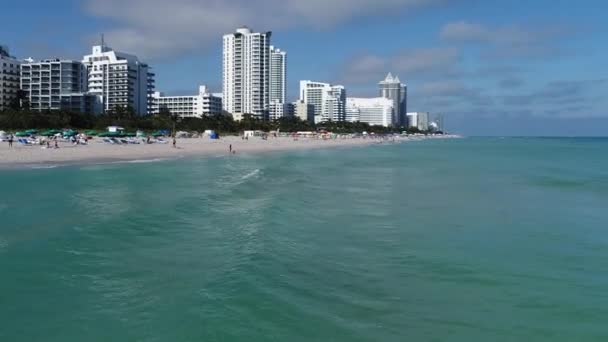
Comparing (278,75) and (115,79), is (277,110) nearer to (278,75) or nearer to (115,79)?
(278,75)

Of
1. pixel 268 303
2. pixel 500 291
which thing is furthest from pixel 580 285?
pixel 268 303

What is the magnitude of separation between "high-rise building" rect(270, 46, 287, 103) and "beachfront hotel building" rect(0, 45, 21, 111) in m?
83.1

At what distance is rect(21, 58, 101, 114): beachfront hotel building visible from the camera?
111m

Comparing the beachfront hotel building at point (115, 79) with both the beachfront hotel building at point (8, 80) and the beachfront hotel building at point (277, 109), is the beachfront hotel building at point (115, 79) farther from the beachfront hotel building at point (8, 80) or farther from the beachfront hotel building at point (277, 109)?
the beachfront hotel building at point (277, 109)

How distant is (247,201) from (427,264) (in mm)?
9659

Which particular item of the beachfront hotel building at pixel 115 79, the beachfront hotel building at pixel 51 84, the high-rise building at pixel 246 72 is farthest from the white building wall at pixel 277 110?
the beachfront hotel building at pixel 51 84

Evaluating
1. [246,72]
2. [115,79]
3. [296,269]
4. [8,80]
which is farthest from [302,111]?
[296,269]

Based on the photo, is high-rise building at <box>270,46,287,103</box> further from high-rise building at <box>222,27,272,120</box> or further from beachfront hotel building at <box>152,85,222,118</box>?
beachfront hotel building at <box>152,85,222,118</box>

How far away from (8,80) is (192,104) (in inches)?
1847

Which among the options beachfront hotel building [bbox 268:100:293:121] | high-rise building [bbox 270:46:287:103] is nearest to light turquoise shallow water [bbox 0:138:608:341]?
beachfront hotel building [bbox 268:100:293:121]

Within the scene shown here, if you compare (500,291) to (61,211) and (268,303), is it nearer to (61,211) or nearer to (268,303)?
(268,303)

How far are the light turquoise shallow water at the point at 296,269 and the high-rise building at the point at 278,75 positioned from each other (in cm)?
16402

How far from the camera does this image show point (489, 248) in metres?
11.6

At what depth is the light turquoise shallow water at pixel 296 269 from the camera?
6898 millimetres
